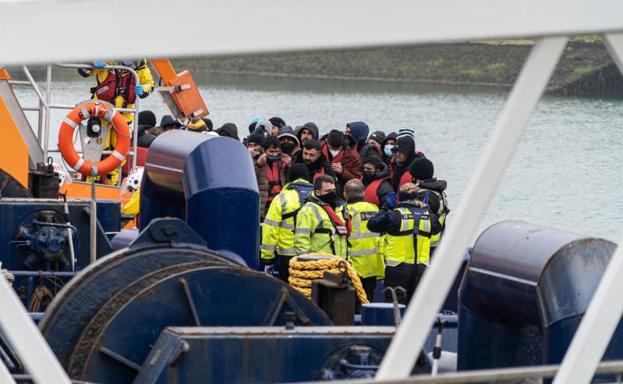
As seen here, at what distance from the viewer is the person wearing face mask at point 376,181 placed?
36.2 feet

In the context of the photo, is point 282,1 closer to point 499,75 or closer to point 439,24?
point 439,24

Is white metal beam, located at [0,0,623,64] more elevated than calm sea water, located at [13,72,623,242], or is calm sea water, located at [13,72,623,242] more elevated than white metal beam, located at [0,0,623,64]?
white metal beam, located at [0,0,623,64]

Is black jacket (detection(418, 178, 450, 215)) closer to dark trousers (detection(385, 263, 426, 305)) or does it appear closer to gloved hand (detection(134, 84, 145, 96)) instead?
dark trousers (detection(385, 263, 426, 305))

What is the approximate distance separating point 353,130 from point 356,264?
5.09 meters

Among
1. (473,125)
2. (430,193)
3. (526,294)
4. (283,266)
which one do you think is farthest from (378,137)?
(473,125)

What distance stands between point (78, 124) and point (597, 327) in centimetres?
1055

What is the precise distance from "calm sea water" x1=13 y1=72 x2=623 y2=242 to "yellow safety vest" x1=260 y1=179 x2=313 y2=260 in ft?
20.9

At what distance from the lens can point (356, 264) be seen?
9.69m

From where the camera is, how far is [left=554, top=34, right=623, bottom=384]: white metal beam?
3037 mm

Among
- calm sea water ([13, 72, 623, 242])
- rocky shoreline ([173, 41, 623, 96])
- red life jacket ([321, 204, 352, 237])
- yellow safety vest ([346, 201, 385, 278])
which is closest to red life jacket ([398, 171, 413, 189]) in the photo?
yellow safety vest ([346, 201, 385, 278])

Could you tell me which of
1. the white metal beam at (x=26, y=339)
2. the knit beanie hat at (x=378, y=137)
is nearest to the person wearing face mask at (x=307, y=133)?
the knit beanie hat at (x=378, y=137)

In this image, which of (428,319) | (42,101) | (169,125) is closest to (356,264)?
(42,101)

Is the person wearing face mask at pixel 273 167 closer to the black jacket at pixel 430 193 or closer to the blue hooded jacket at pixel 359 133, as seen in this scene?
the black jacket at pixel 430 193

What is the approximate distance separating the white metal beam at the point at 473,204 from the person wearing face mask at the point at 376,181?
25.1 feet
